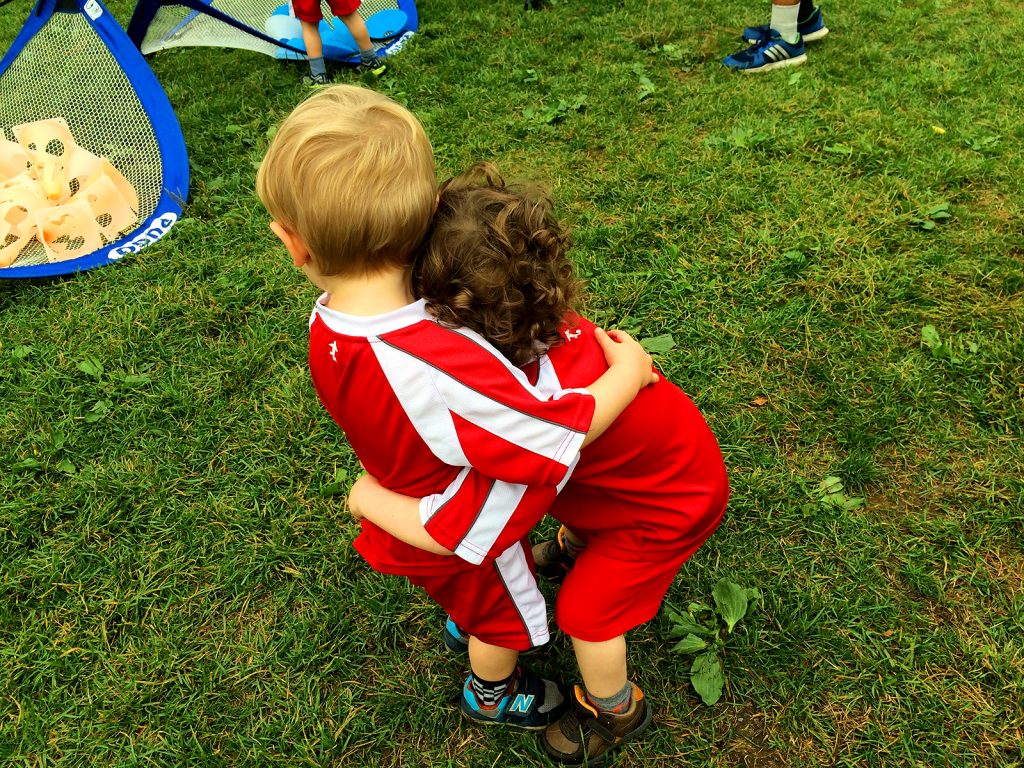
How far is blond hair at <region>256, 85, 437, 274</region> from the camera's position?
1262 millimetres

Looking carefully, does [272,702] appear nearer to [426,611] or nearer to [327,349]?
[426,611]

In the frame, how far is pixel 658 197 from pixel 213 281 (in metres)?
2.17

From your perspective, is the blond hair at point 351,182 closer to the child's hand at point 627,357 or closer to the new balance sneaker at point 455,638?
the child's hand at point 627,357

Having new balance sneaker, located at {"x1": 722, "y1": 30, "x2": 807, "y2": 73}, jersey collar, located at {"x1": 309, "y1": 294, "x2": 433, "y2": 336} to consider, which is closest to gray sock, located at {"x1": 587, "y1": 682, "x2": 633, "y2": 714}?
jersey collar, located at {"x1": 309, "y1": 294, "x2": 433, "y2": 336}

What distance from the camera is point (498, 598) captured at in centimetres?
164

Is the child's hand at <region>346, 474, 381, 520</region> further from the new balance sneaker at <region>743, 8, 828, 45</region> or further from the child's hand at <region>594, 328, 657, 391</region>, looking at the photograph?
the new balance sneaker at <region>743, 8, 828, 45</region>

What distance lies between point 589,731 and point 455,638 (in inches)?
18.2

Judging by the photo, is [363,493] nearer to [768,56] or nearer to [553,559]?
[553,559]

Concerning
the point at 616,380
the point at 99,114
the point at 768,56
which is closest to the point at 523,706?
the point at 616,380

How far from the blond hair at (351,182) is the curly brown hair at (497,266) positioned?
0.21 ft

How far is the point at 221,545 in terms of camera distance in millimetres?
2479

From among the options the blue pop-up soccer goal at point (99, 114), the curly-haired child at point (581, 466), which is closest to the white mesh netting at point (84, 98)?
the blue pop-up soccer goal at point (99, 114)

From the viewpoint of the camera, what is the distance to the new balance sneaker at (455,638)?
7.06 ft

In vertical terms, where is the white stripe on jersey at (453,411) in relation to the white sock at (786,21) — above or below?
above
